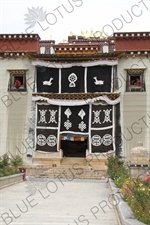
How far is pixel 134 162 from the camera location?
8555 mm

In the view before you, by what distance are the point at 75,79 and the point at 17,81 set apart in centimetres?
340

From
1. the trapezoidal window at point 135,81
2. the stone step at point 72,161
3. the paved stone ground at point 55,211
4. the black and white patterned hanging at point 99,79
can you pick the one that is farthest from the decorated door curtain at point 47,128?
the paved stone ground at point 55,211

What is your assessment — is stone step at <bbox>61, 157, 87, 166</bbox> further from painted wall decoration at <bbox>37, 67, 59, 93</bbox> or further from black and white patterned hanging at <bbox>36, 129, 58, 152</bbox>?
painted wall decoration at <bbox>37, 67, 59, 93</bbox>

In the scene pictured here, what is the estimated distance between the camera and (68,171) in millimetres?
16469

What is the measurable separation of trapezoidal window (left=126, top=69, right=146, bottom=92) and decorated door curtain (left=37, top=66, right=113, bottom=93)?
3.46ft

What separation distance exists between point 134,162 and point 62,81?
37.7ft

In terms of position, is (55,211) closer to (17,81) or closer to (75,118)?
(75,118)

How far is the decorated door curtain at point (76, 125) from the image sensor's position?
18594mm

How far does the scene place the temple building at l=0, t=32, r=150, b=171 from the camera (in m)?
18.6

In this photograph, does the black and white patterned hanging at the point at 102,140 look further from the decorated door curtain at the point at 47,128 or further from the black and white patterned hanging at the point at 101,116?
the decorated door curtain at the point at 47,128

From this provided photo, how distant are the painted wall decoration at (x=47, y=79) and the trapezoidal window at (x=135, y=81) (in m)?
4.10

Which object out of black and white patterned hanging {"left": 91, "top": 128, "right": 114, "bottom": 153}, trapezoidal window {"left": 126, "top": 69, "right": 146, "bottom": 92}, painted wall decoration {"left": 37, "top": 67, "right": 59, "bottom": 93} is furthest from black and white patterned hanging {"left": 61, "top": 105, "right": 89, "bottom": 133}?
trapezoidal window {"left": 126, "top": 69, "right": 146, "bottom": 92}

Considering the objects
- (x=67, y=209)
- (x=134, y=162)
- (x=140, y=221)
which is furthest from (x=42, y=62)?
Result: (x=140, y=221)

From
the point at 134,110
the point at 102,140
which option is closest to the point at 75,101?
the point at 102,140
